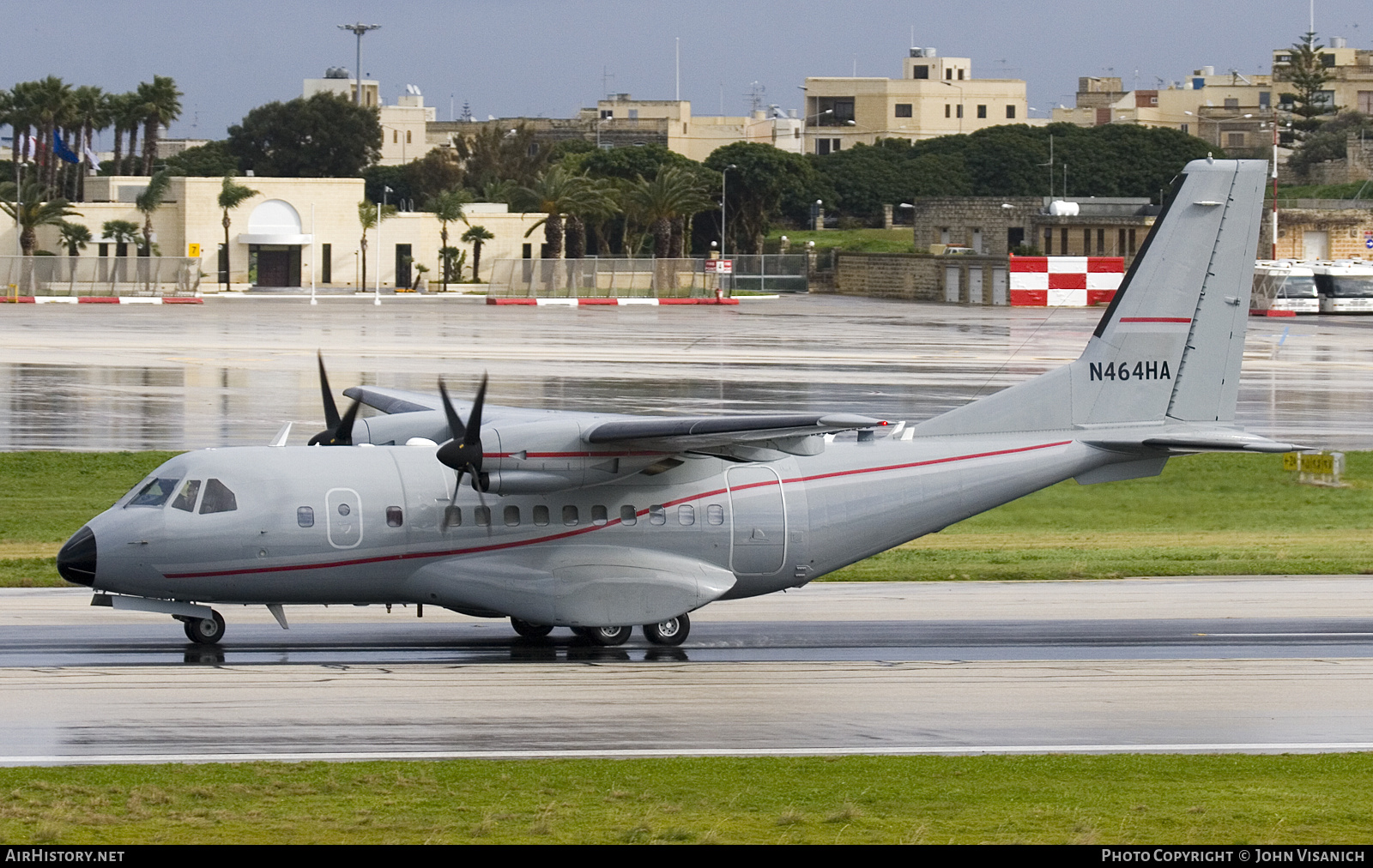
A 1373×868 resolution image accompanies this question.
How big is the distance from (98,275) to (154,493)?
92.3m

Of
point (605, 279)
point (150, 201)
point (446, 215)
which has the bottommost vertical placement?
point (605, 279)

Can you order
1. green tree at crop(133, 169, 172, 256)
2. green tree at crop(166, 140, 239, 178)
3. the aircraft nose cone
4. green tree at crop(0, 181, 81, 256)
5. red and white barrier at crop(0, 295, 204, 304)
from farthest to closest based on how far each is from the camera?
1. green tree at crop(166, 140, 239, 178)
2. green tree at crop(133, 169, 172, 256)
3. green tree at crop(0, 181, 81, 256)
4. red and white barrier at crop(0, 295, 204, 304)
5. the aircraft nose cone

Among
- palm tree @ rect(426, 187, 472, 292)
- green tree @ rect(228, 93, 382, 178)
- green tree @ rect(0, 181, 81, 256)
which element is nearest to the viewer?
green tree @ rect(0, 181, 81, 256)

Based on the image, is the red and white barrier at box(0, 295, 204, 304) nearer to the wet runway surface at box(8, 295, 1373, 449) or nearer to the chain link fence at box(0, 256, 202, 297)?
the chain link fence at box(0, 256, 202, 297)

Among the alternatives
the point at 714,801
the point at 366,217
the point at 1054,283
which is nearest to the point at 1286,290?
the point at 1054,283

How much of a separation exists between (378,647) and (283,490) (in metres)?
2.72

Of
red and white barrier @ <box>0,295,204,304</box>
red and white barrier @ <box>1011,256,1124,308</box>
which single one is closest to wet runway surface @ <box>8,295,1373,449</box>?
red and white barrier @ <box>0,295,204,304</box>

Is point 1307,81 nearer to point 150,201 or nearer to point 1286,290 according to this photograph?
point 1286,290

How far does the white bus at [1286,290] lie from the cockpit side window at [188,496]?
89260 mm

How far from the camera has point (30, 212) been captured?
119 m

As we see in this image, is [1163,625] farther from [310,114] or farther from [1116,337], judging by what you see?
[310,114]

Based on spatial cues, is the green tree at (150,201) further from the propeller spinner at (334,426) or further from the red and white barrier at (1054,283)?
the propeller spinner at (334,426)

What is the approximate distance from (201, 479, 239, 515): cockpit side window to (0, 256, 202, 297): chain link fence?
291 ft

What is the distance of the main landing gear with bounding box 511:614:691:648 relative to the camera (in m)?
22.8
